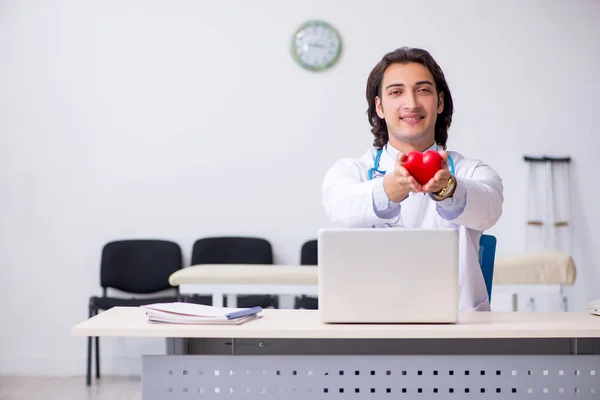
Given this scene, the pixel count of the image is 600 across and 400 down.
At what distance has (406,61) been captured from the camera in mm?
2080

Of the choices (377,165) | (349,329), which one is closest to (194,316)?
(349,329)

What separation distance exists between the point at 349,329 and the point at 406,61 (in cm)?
89

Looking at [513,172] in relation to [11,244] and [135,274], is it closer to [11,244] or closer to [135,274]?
[135,274]

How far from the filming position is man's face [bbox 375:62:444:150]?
2.02 m

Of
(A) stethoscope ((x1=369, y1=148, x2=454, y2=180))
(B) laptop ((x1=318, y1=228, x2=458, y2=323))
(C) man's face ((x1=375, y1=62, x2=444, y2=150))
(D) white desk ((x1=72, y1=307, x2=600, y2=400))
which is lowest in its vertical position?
(D) white desk ((x1=72, y1=307, x2=600, y2=400))

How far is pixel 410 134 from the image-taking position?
6.62 ft

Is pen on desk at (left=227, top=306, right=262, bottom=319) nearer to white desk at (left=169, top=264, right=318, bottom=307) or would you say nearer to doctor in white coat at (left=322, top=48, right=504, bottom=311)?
doctor in white coat at (left=322, top=48, right=504, bottom=311)

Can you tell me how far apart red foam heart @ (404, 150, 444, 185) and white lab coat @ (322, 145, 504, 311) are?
19cm

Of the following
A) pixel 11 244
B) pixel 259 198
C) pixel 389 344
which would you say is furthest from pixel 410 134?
pixel 11 244

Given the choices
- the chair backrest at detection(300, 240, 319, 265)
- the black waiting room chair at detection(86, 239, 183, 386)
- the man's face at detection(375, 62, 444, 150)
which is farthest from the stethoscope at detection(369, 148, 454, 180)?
the black waiting room chair at detection(86, 239, 183, 386)

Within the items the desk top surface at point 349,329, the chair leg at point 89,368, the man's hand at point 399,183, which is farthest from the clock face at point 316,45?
the desk top surface at point 349,329

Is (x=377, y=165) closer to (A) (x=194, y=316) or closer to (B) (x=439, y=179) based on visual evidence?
(B) (x=439, y=179)

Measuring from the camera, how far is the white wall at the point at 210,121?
481cm

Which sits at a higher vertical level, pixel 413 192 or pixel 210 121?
pixel 210 121
